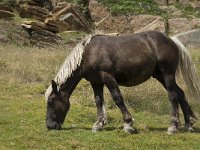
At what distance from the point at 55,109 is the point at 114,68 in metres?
1.74

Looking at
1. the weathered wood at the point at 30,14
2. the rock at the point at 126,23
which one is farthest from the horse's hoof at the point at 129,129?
the rock at the point at 126,23

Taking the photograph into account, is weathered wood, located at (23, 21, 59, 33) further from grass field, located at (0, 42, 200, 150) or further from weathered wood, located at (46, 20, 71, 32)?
grass field, located at (0, 42, 200, 150)

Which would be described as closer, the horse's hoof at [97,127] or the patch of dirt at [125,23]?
the horse's hoof at [97,127]

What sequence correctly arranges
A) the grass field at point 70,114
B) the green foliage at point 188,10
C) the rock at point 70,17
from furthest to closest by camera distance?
the green foliage at point 188,10 < the rock at point 70,17 < the grass field at point 70,114

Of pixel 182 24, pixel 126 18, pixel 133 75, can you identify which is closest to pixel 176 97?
pixel 133 75

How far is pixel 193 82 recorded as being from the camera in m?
12.4

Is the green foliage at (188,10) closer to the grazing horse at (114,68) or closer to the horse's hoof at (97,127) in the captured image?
the grazing horse at (114,68)

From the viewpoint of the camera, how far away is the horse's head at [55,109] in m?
11.7

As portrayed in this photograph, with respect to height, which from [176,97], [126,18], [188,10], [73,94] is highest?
[176,97]

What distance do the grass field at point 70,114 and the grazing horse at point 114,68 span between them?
1.60 ft

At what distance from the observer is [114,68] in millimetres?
11438

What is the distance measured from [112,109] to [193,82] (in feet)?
12.9

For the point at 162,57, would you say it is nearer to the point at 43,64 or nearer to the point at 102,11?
the point at 43,64

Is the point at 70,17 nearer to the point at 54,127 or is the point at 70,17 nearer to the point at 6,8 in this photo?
the point at 6,8
